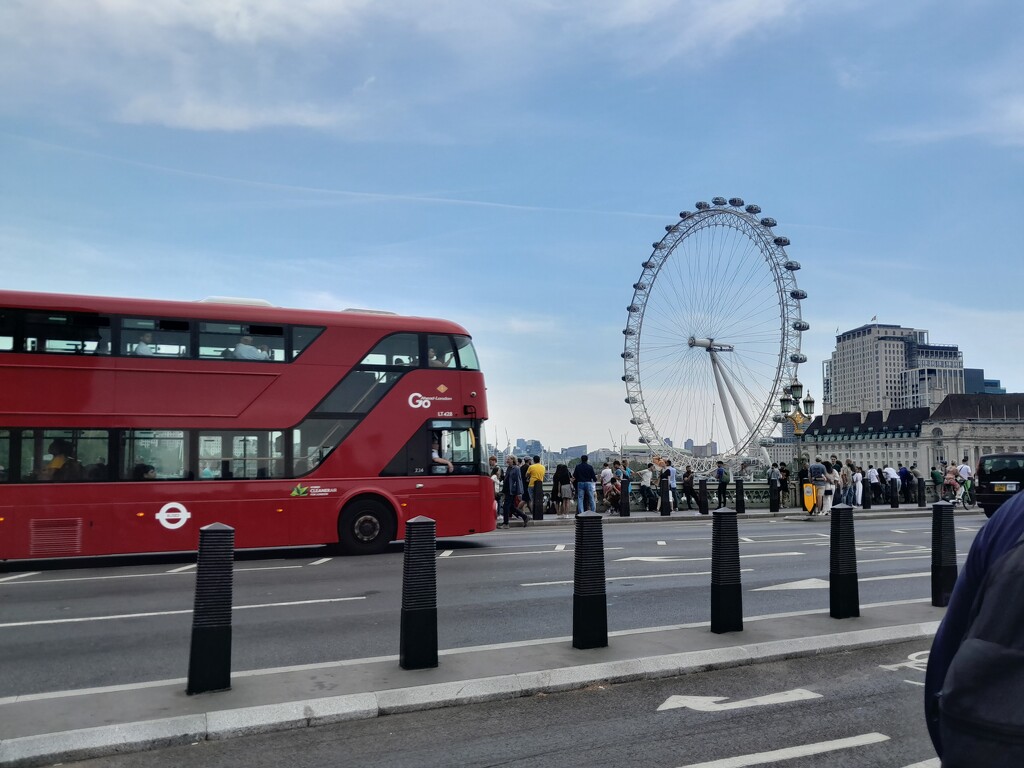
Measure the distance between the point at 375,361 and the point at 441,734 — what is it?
11.0 m

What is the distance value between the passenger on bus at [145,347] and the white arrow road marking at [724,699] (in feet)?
36.9

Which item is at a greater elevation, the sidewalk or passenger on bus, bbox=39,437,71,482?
passenger on bus, bbox=39,437,71,482

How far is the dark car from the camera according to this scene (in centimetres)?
2731

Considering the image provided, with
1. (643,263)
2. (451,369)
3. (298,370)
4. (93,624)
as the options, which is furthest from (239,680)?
(643,263)

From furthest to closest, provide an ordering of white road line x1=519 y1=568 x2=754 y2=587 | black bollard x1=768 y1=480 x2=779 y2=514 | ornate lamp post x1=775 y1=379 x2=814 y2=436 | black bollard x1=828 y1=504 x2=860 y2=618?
ornate lamp post x1=775 y1=379 x2=814 y2=436
black bollard x1=768 y1=480 x2=779 y2=514
white road line x1=519 y1=568 x2=754 y2=587
black bollard x1=828 y1=504 x2=860 y2=618

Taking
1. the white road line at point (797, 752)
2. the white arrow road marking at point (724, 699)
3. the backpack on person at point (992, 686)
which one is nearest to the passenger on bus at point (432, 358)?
the white arrow road marking at point (724, 699)

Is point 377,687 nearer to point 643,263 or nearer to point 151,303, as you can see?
point 151,303

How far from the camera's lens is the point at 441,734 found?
534 centimetres

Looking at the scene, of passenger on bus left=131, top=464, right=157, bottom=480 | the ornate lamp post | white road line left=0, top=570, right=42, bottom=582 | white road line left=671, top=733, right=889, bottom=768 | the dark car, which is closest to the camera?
white road line left=671, top=733, right=889, bottom=768

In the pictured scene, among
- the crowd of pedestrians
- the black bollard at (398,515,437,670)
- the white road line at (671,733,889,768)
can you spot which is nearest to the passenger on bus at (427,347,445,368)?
the crowd of pedestrians

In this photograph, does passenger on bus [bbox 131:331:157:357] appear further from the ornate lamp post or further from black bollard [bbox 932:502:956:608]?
the ornate lamp post

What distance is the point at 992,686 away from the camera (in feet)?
4.78

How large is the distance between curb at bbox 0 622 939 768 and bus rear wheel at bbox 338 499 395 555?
372 inches

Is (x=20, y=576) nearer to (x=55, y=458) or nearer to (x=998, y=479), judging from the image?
(x=55, y=458)
